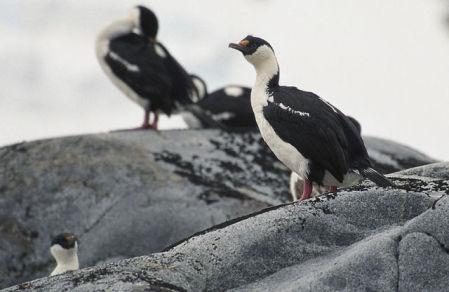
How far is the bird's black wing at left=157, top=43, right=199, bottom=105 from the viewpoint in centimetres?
1819

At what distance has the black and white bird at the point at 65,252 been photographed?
13.2 m

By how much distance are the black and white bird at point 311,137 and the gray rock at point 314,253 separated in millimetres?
1222

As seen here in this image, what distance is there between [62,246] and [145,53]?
5515 mm

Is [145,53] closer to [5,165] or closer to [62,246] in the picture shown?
[5,165]

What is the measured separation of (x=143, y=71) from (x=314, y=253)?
1069cm

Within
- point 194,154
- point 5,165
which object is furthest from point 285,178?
point 5,165

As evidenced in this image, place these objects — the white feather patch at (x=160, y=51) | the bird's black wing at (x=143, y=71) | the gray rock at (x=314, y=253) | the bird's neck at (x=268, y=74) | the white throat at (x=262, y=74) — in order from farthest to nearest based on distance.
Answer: the white feather patch at (x=160, y=51) → the bird's black wing at (x=143, y=71) → the bird's neck at (x=268, y=74) → the white throat at (x=262, y=74) → the gray rock at (x=314, y=253)

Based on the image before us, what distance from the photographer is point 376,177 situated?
8844mm

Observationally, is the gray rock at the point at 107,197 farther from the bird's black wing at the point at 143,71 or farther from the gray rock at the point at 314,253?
the gray rock at the point at 314,253

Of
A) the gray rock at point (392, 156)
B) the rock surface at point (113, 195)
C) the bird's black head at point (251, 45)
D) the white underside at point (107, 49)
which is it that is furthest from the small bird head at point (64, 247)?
the gray rock at point (392, 156)

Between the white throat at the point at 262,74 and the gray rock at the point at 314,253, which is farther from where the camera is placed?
the white throat at the point at 262,74

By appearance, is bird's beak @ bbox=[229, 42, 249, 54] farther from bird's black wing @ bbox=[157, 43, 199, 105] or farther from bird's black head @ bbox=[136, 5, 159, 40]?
bird's black head @ bbox=[136, 5, 159, 40]

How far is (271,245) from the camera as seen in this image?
302 inches

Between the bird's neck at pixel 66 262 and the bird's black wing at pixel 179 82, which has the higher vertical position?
the bird's black wing at pixel 179 82
